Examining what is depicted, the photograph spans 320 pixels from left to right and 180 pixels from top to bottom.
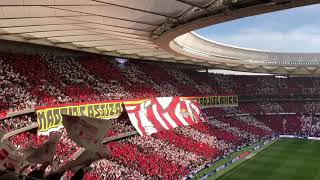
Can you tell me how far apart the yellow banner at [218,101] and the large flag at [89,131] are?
129ft

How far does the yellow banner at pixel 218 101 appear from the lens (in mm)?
47472

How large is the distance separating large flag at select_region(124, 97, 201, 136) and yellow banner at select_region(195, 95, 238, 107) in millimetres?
2354

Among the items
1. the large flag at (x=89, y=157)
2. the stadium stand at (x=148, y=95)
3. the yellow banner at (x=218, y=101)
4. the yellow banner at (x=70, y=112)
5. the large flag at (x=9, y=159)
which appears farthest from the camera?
the yellow banner at (x=218, y=101)

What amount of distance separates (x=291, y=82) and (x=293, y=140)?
16.2 metres

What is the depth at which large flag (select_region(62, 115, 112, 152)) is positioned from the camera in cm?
692

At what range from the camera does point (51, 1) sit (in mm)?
15586

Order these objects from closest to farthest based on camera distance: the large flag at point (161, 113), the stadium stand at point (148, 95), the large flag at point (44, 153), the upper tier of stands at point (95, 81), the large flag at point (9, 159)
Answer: the large flag at point (44, 153)
the large flag at point (9, 159)
the stadium stand at point (148, 95)
the upper tier of stands at point (95, 81)
the large flag at point (161, 113)

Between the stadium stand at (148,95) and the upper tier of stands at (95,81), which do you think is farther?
the upper tier of stands at (95,81)

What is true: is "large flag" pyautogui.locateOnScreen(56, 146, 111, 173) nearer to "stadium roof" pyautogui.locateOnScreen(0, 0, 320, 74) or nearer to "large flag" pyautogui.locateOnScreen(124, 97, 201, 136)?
"stadium roof" pyautogui.locateOnScreen(0, 0, 320, 74)

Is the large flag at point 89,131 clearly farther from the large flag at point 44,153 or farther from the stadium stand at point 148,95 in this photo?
the stadium stand at point 148,95

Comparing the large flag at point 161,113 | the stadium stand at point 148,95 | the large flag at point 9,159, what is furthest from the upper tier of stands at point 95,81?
the large flag at point 9,159

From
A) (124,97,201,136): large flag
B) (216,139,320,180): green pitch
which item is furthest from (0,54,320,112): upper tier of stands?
(216,139,320,180): green pitch

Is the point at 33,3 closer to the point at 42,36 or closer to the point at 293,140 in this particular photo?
the point at 42,36

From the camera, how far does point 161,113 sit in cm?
3747
